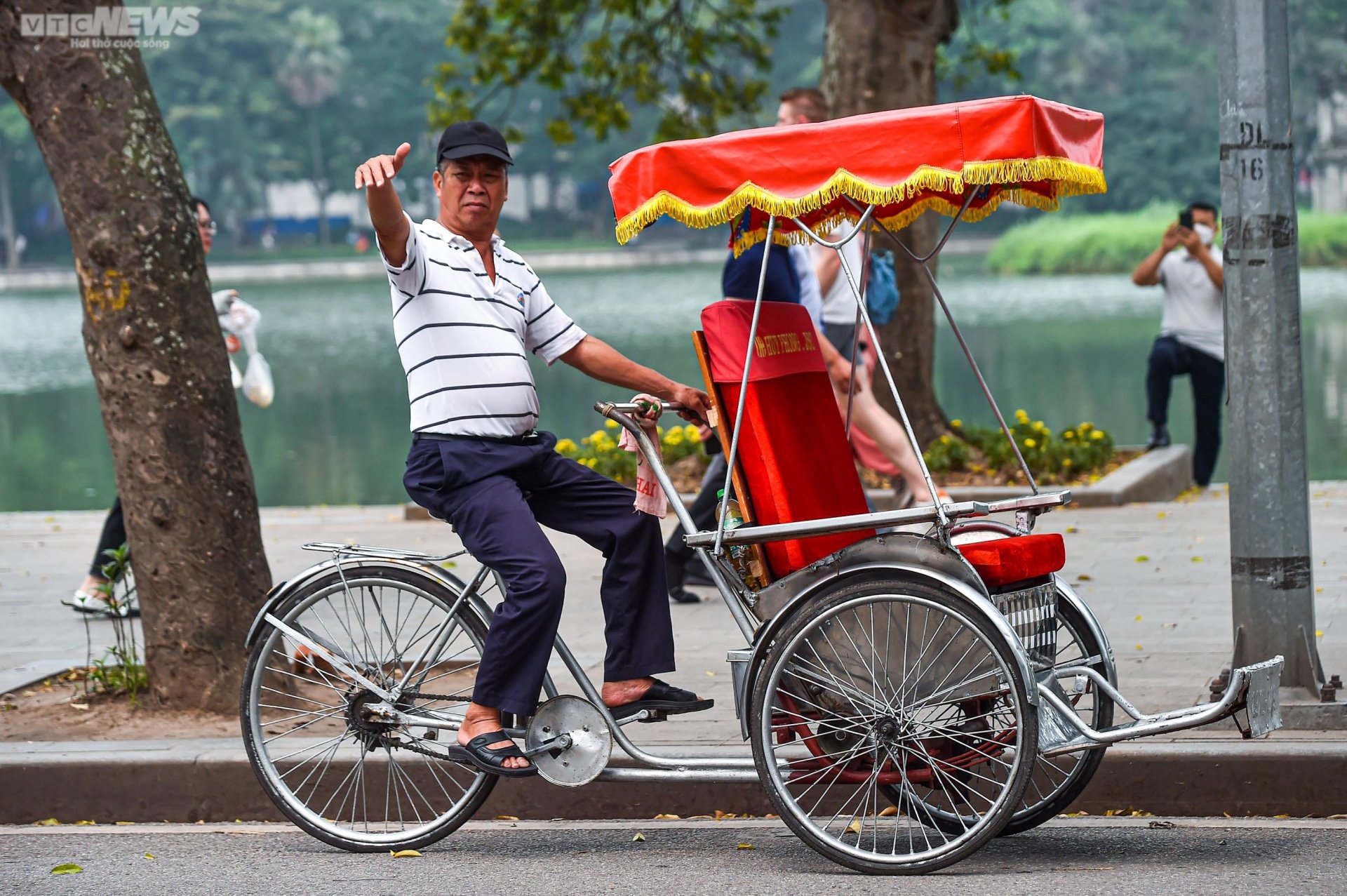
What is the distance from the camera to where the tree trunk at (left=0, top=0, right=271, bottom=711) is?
5.95 metres

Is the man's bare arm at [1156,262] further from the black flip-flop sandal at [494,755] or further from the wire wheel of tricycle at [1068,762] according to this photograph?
Result: the black flip-flop sandal at [494,755]

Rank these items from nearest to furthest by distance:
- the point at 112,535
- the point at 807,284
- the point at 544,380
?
the point at 807,284, the point at 112,535, the point at 544,380

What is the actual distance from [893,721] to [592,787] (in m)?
1.11

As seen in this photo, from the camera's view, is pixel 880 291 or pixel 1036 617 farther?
pixel 880 291

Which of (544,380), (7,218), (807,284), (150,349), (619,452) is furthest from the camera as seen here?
(7,218)

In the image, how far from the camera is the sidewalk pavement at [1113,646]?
16.0 ft

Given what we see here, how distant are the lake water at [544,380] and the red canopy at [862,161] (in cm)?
1010

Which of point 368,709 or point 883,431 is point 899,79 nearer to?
point 883,431

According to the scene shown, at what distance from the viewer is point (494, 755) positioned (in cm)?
455

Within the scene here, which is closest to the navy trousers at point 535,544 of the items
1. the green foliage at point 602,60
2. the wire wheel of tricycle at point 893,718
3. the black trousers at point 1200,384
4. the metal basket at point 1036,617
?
the wire wheel of tricycle at point 893,718

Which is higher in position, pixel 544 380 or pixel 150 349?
pixel 150 349

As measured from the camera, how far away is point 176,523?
599 cm

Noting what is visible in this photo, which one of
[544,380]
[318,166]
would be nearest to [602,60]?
[544,380]

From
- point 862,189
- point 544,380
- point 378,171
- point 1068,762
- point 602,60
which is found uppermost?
point 602,60
